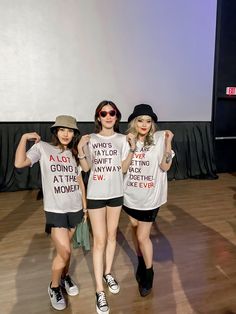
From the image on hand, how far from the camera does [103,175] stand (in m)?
1.75

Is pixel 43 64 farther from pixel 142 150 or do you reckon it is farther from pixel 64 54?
pixel 142 150

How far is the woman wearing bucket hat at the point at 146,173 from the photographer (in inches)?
73.0

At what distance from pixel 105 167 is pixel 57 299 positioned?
2.84 ft

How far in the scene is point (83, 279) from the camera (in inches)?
85.2

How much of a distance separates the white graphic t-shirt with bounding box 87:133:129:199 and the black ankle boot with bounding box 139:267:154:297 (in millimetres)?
596

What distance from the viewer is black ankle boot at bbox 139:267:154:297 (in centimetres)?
197

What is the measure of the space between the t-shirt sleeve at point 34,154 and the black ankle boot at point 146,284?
40.4 inches

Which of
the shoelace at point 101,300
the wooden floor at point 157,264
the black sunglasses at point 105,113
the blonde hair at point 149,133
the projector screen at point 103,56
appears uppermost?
the projector screen at point 103,56

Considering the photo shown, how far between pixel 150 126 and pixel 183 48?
4.12 meters

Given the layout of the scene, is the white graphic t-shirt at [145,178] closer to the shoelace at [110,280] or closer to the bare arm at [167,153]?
the bare arm at [167,153]

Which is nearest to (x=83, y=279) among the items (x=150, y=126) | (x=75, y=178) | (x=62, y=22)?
(x=75, y=178)

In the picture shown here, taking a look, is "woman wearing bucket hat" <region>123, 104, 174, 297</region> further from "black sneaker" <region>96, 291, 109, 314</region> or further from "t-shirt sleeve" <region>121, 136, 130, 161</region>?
"black sneaker" <region>96, 291, 109, 314</region>

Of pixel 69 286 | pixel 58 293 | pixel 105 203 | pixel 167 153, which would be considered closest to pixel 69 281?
pixel 69 286

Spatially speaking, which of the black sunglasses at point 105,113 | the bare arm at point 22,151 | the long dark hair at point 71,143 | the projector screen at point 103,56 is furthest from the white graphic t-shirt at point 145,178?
the projector screen at point 103,56
